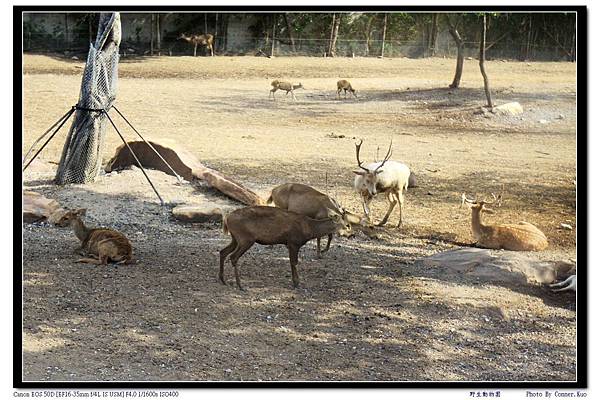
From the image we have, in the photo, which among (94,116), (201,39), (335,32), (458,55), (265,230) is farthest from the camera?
(458,55)

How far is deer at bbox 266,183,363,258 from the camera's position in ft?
28.6

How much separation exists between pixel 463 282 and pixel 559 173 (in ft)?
18.7

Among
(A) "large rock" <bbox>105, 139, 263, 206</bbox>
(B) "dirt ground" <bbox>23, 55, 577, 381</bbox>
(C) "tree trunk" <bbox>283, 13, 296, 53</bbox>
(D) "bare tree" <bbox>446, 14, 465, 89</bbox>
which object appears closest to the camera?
(B) "dirt ground" <bbox>23, 55, 577, 381</bbox>

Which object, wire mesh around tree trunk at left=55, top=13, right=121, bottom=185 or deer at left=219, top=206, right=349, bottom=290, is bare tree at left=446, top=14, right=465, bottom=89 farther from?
deer at left=219, top=206, right=349, bottom=290

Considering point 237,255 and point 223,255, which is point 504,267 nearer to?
point 237,255

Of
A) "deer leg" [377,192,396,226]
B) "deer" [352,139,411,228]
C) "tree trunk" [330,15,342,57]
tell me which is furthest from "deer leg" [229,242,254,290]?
"tree trunk" [330,15,342,57]

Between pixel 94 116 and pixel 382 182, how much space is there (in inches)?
130

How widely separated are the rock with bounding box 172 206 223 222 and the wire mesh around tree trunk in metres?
1.61

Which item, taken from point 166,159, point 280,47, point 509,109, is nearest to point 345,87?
point 280,47

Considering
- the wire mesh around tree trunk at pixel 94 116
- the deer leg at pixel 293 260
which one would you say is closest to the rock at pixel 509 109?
the wire mesh around tree trunk at pixel 94 116

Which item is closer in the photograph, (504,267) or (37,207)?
(504,267)

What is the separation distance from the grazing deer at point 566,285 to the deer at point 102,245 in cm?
364

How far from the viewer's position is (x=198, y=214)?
385 inches

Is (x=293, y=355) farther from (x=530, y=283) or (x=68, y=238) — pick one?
(x=68, y=238)
